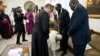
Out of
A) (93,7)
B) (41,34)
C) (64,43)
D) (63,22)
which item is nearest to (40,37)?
(41,34)

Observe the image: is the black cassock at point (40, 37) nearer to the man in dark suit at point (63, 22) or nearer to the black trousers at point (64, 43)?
the man in dark suit at point (63, 22)

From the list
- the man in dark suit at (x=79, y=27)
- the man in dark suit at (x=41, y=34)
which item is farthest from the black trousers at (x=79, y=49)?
the man in dark suit at (x=41, y=34)

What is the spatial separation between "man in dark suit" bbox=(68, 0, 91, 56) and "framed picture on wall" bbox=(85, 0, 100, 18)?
1.24m

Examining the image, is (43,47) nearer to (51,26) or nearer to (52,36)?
(52,36)

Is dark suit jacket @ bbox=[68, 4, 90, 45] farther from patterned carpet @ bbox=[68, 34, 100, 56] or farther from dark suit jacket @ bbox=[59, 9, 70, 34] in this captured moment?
dark suit jacket @ bbox=[59, 9, 70, 34]

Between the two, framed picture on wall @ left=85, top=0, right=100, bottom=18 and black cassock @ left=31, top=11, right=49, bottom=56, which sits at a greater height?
framed picture on wall @ left=85, top=0, right=100, bottom=18

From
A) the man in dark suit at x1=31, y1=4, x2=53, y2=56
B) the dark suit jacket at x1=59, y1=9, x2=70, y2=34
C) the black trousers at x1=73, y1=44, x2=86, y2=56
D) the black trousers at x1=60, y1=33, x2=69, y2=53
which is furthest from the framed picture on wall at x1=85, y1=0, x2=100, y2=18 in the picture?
the black trousers at x1=73, y1=44, x2=86, y2=56

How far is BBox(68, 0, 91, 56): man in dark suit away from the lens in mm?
2980

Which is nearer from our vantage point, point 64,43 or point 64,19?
point 64,19

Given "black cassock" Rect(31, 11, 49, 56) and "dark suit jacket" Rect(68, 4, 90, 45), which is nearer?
"dark suit jacket" Rect(68, 4, 90, 45)

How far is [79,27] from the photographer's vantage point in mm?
3021

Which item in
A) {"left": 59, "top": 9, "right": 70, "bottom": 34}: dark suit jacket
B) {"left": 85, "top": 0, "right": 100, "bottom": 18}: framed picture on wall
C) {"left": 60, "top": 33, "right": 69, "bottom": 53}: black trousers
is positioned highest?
{"left": 85, "top": 0, "right": 100, "bottom": 18}: framed picture on wall

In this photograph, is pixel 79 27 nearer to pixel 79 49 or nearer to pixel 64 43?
pixel 79 49

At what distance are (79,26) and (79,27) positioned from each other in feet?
0.09
